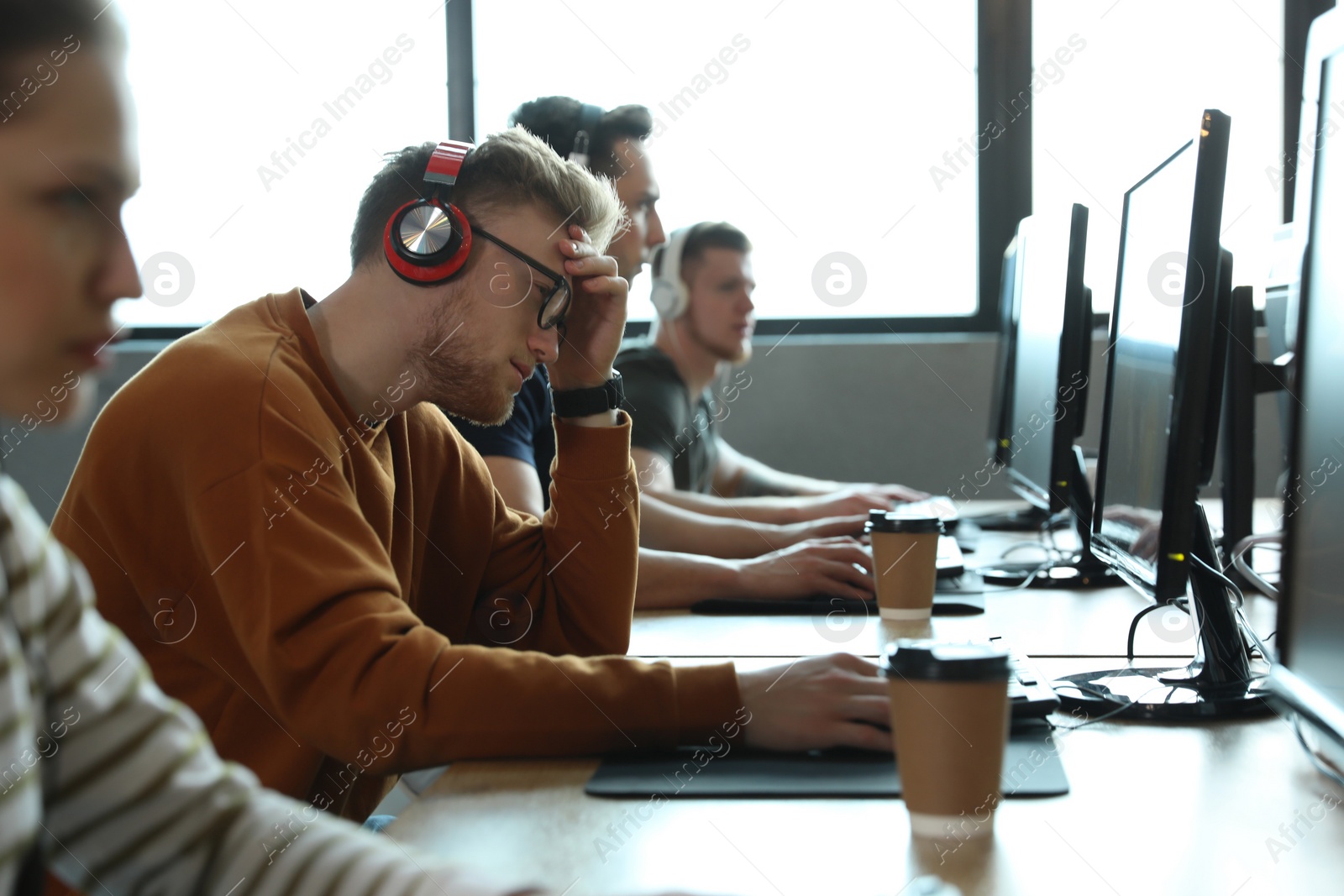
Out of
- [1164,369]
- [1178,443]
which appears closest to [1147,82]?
[1164,369]

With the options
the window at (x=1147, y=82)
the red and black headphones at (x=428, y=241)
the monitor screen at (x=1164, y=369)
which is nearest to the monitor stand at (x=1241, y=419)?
the monitor screen at (x=1164, y=369)

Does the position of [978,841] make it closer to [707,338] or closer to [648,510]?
[648,510]

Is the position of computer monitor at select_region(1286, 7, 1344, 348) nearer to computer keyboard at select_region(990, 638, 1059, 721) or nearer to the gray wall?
computer keyboard at select_region(990, 638, 1059, 721)

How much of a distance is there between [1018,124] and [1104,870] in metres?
3.14

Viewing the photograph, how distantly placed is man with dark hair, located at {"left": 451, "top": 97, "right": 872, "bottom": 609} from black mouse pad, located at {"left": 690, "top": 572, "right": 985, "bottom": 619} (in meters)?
0.03

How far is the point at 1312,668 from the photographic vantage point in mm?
729

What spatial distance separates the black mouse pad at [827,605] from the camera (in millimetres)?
1373

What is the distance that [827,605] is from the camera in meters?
1.42

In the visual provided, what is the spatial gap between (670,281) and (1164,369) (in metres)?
1.89

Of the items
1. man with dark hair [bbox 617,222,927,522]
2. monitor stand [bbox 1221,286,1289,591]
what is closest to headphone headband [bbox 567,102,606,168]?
man with dark hair [bbox 617,222,927,522]

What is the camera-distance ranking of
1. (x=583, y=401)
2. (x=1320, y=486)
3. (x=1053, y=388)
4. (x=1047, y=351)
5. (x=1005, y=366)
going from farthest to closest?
(x=1005, y=366)
(x=1047, y=351)
(x=1053, y=388)
(x=583, y=401)
(x=1320, y=486)

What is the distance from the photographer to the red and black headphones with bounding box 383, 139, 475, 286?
3.73 feet

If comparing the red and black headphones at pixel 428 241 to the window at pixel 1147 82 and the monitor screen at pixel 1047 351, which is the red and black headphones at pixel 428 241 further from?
the window at pixel 1147 82

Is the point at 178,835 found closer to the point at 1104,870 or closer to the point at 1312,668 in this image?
the point at 1104,870
